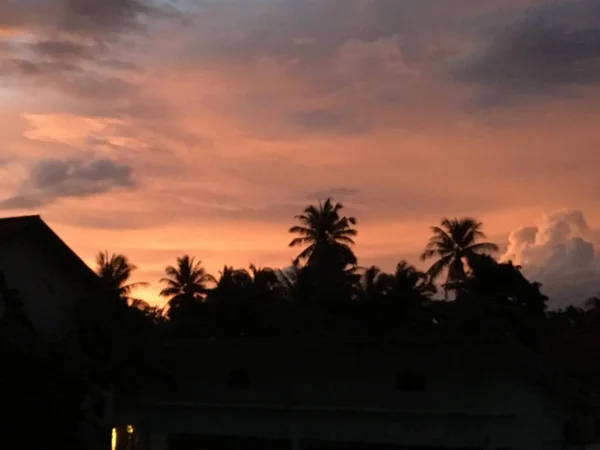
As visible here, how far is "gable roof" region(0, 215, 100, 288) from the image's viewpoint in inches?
884

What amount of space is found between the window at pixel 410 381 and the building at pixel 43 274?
28.2 ft

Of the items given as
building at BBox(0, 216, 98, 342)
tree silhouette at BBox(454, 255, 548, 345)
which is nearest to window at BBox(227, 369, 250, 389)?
building at BBox(0, 216, 98, 342)

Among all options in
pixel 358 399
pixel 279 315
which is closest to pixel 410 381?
pixel 358 399

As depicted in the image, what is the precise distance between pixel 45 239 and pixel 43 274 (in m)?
0.92

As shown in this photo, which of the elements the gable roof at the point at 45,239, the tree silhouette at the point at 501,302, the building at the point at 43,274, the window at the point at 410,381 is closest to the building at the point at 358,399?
the window at the point at 410,381

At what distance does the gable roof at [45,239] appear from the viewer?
22453 mm

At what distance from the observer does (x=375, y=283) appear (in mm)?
50156

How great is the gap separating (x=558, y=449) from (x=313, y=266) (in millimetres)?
28379

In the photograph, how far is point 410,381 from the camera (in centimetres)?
2478

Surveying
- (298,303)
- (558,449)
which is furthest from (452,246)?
(558,449)

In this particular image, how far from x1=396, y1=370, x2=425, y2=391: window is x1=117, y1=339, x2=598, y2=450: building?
0.03 m

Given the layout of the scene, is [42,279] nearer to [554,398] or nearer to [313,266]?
[554,398]

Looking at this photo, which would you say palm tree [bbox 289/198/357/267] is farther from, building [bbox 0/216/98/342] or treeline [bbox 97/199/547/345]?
building [bbox 0/216/98/342]

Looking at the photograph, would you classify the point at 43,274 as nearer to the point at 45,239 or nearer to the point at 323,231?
the point at 45,239
